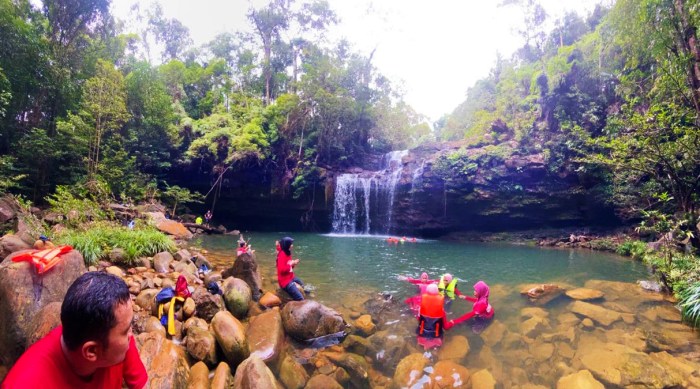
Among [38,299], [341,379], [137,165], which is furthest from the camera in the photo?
[137,165]

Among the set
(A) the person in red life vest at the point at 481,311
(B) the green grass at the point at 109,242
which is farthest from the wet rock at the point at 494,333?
(B) the green grass at the point at 109,242

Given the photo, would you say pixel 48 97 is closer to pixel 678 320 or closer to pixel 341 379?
pixel 341 379

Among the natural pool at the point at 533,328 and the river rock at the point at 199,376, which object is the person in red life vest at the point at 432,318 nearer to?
the natural pool at the point at 533,328

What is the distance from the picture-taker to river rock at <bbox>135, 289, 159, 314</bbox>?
17.1ft

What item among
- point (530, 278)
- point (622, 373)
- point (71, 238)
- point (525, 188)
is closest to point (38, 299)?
point (71, 238)

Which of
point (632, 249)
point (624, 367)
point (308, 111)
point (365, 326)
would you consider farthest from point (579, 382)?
point (308, 111)

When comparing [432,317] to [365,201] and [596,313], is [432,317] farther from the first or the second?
[365,201]

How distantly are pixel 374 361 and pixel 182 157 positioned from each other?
2104 centimetres

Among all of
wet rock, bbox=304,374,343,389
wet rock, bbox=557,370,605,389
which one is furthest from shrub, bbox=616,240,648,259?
wet rock, bbox=304,374,343,389

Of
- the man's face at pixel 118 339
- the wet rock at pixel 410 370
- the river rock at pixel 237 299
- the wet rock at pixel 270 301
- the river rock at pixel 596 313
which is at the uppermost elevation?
the man's face at pixel 118 339

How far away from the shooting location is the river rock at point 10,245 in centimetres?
582

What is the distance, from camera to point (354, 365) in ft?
15.6

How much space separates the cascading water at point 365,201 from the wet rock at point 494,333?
1620cm

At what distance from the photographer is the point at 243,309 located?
5.91m
